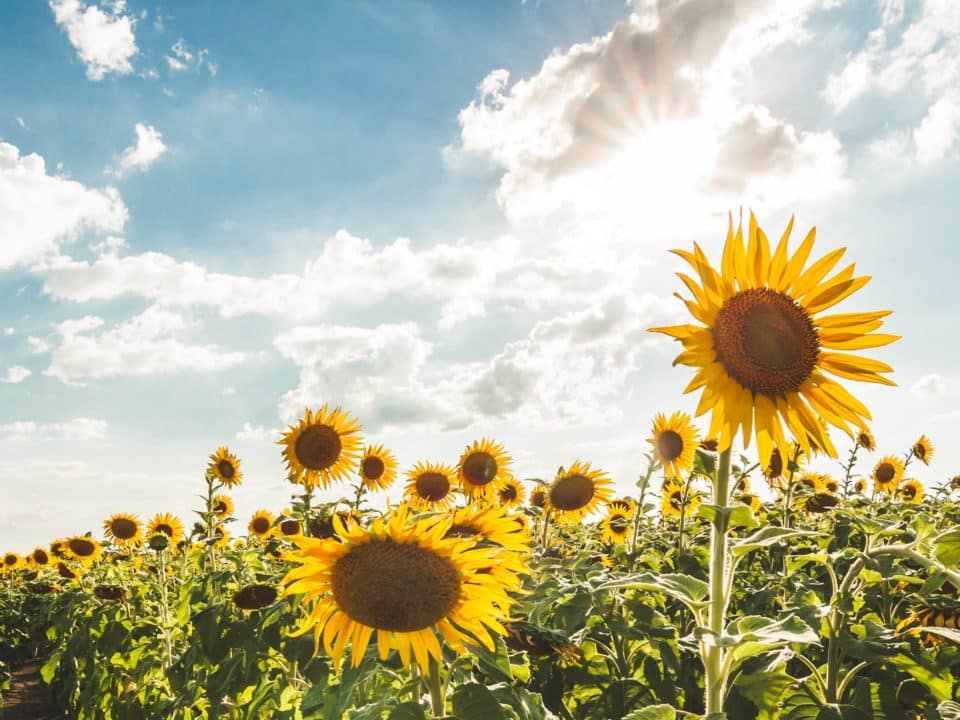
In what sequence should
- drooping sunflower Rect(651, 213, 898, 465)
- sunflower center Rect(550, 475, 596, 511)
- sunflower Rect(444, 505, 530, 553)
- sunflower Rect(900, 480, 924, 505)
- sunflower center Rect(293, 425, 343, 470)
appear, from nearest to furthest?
drooping sunflower Rect(651, 213, 898, 465), sunflower Rect(444, 505, 530, 553), sunflower center Rect(293, 425, 343, 470), sunflower center Rect(550, 475, 596, 511), sunflower Rect(900, 480, 924, 505)

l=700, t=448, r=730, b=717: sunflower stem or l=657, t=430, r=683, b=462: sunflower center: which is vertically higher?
l=657, t=430, r=683, b=462: sunflower center

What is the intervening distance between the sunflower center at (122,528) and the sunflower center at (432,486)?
24.3 ft

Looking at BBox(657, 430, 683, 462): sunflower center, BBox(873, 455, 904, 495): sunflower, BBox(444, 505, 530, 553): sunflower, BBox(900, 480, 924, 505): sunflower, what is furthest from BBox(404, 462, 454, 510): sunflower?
BBox(900, 480, 924, 505): sunflower

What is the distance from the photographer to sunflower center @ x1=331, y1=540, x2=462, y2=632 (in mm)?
2354

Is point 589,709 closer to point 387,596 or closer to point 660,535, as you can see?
point 387,596

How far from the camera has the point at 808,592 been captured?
3799 mm

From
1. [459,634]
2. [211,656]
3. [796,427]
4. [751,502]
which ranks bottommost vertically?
[211,656]

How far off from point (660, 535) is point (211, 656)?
5092 millimetres

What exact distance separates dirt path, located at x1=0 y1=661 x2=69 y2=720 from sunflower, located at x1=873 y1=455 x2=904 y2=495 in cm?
1370

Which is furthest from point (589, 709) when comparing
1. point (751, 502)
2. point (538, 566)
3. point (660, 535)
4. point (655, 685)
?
point (751, 502)

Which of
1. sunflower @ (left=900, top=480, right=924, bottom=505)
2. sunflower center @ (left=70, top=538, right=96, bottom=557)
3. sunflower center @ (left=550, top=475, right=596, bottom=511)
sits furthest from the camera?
sunflower @ (left=900, top=480, right=924, bottom=505)

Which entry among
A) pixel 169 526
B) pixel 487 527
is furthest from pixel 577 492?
pixel 169 526

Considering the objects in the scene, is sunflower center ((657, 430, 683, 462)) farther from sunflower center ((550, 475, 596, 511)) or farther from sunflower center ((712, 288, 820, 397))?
sunflower center ((712, 288, 820, 397))

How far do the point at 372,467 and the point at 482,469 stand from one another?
120 centimetres
